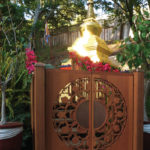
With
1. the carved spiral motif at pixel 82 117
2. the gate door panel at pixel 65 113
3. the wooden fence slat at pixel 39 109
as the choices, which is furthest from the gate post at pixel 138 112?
the wooden fence slat at pixel 39 109

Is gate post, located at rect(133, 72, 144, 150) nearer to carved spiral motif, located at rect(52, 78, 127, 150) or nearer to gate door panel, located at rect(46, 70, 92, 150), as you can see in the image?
carved spiral motif, located at rect(52, 78, 127, 150)

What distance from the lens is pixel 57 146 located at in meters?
2.51

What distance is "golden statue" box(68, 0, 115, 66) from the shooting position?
5.32m

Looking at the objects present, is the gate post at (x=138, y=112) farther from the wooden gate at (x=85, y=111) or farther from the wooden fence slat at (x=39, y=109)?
the wooden fence slat at (x=39, y=109)

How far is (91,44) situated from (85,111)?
10.2 feet

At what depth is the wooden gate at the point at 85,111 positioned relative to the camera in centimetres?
244

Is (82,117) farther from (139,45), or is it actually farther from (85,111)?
(139,45)

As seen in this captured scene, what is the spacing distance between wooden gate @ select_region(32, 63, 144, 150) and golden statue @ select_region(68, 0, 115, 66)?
2.36 metres

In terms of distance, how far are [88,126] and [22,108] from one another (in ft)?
6.63

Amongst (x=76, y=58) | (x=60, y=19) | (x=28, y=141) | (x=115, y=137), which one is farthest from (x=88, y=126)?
(x=60, y=19)

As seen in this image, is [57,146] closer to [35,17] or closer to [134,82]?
[134,82]

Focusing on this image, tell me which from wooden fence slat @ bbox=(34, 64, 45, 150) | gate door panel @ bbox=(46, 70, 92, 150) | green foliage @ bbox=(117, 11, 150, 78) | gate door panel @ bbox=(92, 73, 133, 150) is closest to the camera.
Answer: wooden fence slat @ bbox=(34, 64, 45, 150)

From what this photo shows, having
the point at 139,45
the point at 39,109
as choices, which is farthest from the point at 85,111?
the point at 139,45

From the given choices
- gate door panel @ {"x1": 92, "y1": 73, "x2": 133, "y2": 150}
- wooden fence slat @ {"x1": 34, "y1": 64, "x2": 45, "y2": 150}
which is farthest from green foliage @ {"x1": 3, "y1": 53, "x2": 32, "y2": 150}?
gate door panel @ {"x1": 92, "y1": 73, "x2": 133, "y2": 150}
